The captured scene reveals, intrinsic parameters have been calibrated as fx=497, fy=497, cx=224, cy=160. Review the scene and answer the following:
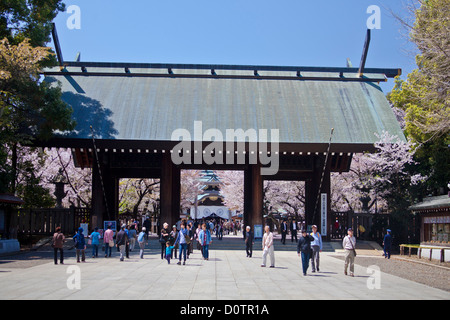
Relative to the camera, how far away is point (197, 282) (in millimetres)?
13922

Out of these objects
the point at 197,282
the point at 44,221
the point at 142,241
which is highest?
the point at 44,221

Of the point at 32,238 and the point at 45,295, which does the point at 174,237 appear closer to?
the point at 45,295

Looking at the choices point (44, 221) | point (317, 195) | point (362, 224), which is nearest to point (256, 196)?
point (317, 195)

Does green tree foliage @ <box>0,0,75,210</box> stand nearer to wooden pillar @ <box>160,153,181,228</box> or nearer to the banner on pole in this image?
wooden pillar @ <box>160,153,181,228</box>

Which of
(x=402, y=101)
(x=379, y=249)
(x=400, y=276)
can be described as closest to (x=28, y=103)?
(x=400, y=276)

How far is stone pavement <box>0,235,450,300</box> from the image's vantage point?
1166 centimetres

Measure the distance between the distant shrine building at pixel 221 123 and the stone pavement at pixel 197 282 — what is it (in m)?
9.01

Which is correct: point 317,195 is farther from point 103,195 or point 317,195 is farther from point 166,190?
point 103,195

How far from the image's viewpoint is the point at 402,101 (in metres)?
32.2

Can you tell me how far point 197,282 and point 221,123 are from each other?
16.4 m

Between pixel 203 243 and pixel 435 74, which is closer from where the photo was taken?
pixel 435 74

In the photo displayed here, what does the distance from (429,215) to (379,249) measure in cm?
377

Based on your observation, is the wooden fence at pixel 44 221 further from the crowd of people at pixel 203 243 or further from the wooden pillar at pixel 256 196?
the wooden pillar at pixel 256 196

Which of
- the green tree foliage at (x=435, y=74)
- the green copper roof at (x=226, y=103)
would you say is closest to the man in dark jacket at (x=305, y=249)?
the green tree foliage at (x=435, y=74)
